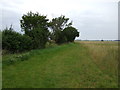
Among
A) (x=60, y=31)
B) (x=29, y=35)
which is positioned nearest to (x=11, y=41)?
(x=29, y=35)

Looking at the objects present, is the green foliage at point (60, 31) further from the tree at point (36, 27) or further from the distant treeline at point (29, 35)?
the tree at point (36, 27)

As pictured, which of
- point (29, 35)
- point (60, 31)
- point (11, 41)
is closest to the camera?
point (11, 41)

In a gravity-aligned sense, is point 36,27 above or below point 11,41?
above

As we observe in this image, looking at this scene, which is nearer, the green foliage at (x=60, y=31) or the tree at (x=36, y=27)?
the tree at (x=36, y=27)

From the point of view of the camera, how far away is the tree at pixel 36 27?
56.1ft

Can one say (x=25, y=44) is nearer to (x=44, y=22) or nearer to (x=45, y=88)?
(x=44, y=22)

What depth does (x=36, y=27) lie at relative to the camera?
18.5m

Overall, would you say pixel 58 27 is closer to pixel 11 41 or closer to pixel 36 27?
pixel 36 27

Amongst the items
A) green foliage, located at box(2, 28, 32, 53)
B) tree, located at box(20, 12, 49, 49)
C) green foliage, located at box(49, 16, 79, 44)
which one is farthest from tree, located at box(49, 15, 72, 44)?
green foliage, located at box(2, 28, 32, 53)

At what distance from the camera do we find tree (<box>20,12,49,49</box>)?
1709cm

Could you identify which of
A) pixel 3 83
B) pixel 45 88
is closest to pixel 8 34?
pixel 3 83

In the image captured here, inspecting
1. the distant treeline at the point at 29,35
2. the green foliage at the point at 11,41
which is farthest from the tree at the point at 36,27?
the green foliage at the point at 11,41

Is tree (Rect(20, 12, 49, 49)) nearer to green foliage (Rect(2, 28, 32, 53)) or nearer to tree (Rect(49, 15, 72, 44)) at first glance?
green foliage (Rect(2, 28, 32, 53))

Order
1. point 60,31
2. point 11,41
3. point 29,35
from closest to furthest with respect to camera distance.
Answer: point 11,41, point 29,35, point 60,31
